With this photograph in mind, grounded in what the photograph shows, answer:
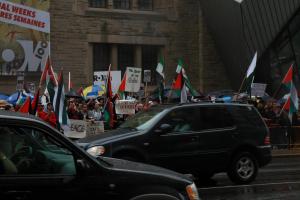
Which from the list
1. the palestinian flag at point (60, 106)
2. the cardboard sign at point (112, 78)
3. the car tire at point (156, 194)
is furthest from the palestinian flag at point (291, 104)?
the car tire at point (156, 194)

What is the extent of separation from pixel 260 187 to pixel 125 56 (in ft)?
94.7

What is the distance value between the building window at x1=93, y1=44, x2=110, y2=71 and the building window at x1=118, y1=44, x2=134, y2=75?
0.88 meters

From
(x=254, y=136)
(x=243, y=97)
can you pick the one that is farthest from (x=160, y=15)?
(x=254, y=136)

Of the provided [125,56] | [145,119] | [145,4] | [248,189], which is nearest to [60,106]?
[145,119]

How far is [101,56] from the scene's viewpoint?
126 ft

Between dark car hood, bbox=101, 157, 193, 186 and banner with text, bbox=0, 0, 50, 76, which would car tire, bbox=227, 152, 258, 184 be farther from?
banner with text, bbox=0, 0, 50, 76

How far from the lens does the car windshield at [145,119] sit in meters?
11.2

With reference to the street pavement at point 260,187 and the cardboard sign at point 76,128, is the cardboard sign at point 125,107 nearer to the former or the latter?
the cardboard sign at point 76,128

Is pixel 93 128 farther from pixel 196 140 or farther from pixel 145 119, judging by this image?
pixel 196 140

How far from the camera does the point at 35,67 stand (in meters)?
33.8

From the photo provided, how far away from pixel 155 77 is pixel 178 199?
3410 cm

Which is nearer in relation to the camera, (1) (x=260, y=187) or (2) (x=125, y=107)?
(1) (x=260, y=187)

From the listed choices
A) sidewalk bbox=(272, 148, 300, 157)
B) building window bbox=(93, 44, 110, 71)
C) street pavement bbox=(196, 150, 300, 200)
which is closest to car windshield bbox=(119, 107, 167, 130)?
street pavement bbox=(196, 150, 300, 200)

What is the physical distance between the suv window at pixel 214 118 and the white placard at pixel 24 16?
22.6 meters
